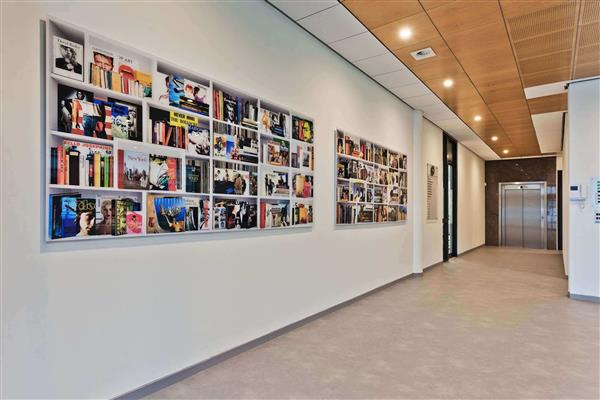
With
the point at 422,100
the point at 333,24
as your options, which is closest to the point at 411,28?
the point at 333,24

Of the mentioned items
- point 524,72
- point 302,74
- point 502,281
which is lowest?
point 502,281

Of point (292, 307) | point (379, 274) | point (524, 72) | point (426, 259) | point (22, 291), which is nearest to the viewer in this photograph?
point (22, 291)

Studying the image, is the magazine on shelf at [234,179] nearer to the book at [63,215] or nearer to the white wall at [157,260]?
the white wall at [157,260]

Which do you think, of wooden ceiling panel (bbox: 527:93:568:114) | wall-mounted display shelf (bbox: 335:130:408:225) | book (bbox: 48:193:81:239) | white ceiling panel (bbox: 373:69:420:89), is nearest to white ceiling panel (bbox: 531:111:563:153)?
wooden ceiling panel (bbox: 527:93:568:114)

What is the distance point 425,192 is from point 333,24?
4875 millimetres

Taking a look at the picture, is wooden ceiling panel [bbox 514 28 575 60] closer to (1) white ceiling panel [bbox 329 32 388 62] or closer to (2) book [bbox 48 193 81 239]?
(1) white ceiling panel [bbox 329 32 388 62]

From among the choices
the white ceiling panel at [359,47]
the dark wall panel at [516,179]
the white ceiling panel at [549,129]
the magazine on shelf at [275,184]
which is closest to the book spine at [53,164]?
the magazine on shelf at [275,184]

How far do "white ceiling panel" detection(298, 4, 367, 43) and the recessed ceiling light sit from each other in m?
0.45

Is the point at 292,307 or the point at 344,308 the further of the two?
the point at 344,308

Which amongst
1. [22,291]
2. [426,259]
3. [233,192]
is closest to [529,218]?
[426,259]

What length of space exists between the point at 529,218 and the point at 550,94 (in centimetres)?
869

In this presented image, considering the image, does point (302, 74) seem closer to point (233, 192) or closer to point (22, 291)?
point (233, 192)

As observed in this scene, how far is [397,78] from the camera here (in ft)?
19.3

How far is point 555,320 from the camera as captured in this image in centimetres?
459
